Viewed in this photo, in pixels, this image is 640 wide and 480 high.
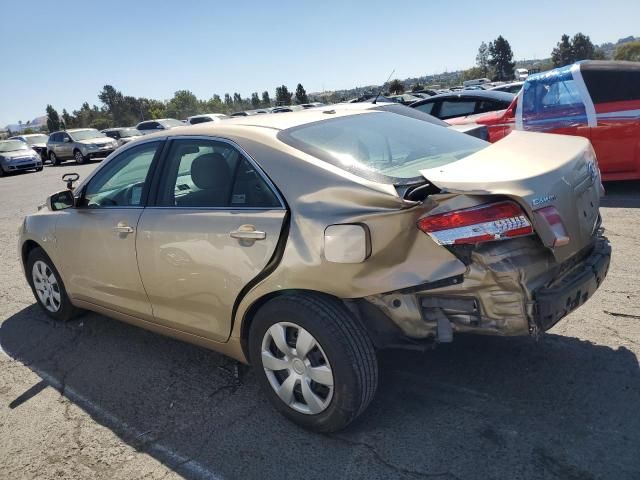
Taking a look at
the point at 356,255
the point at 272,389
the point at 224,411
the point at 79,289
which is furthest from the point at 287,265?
the point at 79,289

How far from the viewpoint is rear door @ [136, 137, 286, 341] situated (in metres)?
2.88

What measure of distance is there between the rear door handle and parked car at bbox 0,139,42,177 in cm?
2243

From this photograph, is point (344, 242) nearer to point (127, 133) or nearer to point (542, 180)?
point (542, 180)

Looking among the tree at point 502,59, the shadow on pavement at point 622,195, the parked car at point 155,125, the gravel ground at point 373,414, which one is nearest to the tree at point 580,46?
the tree at point 502,59

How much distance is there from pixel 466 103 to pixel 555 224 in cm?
808

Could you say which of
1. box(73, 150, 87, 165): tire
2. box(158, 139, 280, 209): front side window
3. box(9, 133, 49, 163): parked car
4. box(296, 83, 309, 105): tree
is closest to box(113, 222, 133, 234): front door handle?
box(158, 139, 280, 209): front side window

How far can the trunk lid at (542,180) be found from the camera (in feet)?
7.77

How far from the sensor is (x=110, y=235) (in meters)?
3.75

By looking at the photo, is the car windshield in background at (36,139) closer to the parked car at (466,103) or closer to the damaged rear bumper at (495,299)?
the parked car at (466,103)

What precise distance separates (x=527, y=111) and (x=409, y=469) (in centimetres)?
634

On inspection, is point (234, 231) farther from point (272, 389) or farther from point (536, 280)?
point (536, 280)

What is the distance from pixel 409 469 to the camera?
2.51 m

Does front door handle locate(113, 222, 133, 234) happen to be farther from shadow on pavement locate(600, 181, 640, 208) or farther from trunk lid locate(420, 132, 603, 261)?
shadow on pavement locate(600, 181, 640, 208)

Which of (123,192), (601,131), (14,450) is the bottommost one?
(14,450)
